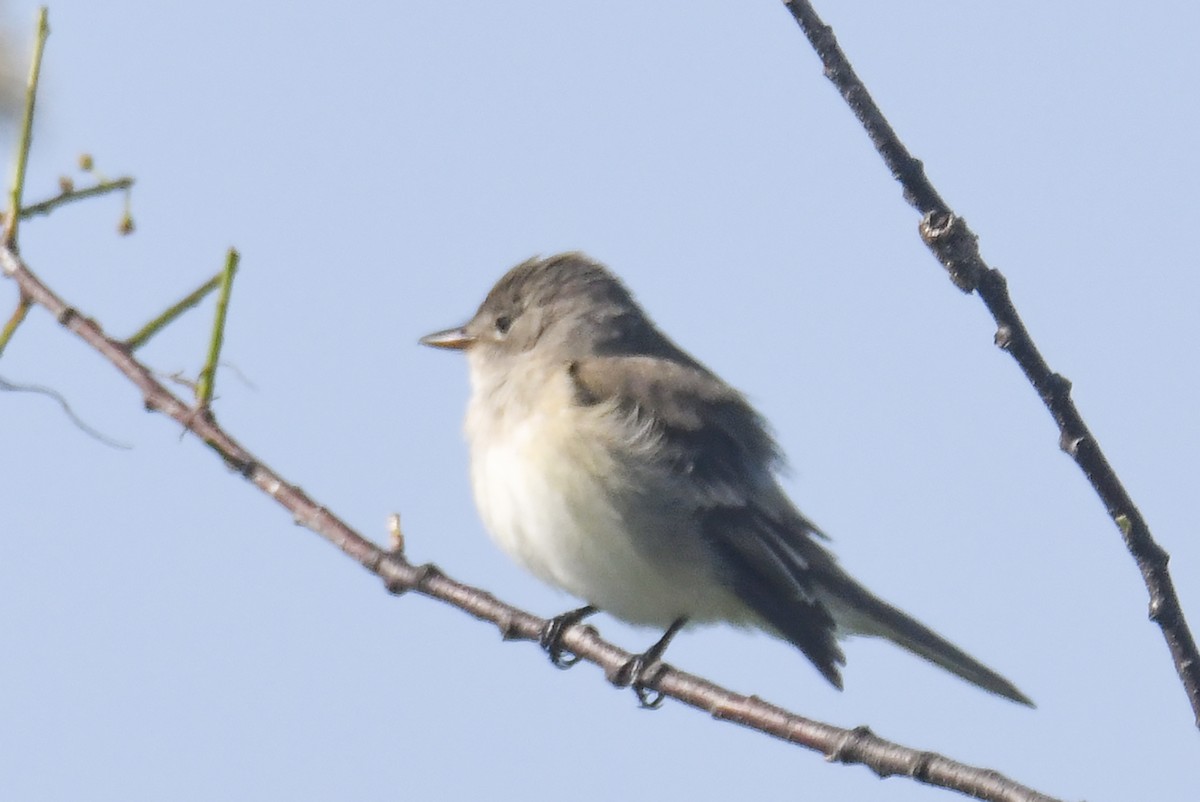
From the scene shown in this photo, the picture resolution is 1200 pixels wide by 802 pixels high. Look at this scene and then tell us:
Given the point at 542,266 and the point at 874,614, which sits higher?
the point at 542,266

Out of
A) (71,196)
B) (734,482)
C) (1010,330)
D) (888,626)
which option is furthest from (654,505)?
(1010,330)

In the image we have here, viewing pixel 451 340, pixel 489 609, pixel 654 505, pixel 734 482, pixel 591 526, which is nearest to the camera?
pixel 489 609

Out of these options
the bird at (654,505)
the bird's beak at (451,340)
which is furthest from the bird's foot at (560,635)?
the bird's beak at (451,340)

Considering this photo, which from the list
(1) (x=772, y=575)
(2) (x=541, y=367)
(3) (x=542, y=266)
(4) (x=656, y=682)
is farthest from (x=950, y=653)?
(4) (x=656, y=682)

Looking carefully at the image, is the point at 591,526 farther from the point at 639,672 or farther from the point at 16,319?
the point at 16,319

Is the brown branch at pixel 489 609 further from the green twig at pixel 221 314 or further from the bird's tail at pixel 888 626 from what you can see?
the bird's tail at pixel 888 626

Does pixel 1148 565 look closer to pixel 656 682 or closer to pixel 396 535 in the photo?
pixel 656 682

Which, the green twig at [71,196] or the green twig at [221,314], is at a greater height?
the green twig at [71,196]
